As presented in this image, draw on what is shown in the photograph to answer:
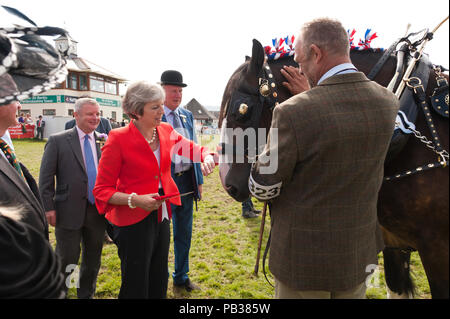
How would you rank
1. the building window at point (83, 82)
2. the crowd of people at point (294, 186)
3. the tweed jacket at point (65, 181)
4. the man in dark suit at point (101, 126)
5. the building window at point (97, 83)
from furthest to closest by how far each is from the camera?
the building window at point (97, 83), the building window at point (83, 82), the man in dark suit at point (101, 126), the tweed jacket at point (65, 181), the crowd of people at point (294, 186)

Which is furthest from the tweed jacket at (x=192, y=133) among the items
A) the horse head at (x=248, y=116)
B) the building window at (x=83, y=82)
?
the building window at (x=83, y=82)

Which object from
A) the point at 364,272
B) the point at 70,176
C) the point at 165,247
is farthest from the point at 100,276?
the point at 364,272

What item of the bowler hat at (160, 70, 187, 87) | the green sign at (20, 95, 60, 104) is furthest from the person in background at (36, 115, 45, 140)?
the bowler hat at (160, 70, 187, 87)

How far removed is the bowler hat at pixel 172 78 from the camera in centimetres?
385

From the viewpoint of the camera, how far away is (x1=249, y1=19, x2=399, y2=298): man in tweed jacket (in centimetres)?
133

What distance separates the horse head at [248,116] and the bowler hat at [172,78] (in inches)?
77.8

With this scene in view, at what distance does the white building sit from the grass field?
28.1 metres

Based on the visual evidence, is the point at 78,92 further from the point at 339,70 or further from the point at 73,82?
the point at 339,70

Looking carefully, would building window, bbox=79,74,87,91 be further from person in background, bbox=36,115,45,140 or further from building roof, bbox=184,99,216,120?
building roof, bbox=184,99,216,120

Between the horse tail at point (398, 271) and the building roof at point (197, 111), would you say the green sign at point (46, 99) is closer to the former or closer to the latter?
the building roof at point (197, 111)

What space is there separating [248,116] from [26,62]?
4.45 feet

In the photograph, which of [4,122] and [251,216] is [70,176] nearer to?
[4,122]

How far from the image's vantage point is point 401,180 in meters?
1.83
